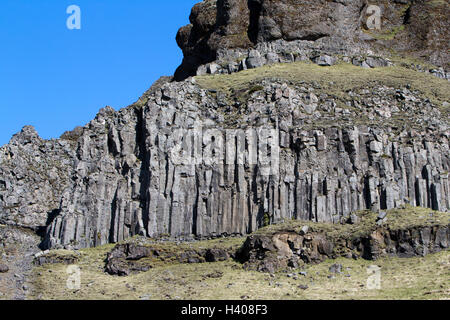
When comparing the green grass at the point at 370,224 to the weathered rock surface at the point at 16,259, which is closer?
the weathered rock surface at the point at 16,259

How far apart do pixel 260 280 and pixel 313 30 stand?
4868 centimetres

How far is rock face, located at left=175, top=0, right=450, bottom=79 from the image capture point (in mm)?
106812

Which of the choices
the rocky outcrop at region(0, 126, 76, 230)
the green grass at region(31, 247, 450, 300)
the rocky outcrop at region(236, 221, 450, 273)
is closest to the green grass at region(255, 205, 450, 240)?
the rocky outcrop at region(236, 221, 450, 273)

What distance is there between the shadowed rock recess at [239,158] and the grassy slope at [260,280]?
3385mm

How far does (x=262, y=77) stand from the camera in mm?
92062

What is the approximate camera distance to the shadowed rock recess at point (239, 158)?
7694cm

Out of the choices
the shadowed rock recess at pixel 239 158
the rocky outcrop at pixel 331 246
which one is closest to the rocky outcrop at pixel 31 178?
the shadowed rock recess at pixel 239 158

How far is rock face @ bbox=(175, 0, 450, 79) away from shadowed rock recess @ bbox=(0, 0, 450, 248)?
6514 mm

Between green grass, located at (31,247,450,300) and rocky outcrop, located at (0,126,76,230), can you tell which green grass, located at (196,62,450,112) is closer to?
rocky outcrop, located at (0,126,76,230)

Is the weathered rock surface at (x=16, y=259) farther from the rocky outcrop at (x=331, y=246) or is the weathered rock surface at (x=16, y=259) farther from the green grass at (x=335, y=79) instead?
the green grass at (x=335, y=79)

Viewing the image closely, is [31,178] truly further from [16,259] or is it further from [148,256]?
[148,256]

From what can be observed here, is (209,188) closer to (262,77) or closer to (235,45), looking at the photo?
(262,77)

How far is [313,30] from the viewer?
108 meters

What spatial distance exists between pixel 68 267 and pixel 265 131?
912 inches
